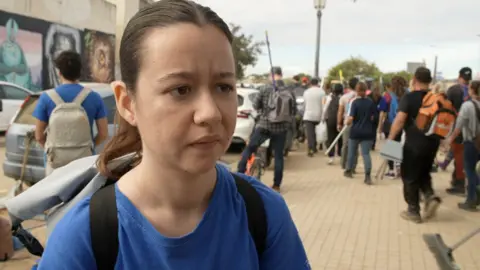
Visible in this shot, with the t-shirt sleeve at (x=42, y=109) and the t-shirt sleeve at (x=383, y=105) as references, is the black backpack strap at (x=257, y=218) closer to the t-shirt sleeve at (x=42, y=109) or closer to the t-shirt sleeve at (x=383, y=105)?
the t-shirt sleeve at (x=42, y=109)

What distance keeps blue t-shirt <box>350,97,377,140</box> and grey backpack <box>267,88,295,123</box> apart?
62.2 inches

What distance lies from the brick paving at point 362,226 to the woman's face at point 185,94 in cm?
358

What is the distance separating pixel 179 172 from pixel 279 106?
6.12 meters

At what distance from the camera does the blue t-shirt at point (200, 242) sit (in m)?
1.20

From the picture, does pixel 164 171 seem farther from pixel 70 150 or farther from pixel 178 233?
pixel 70 150

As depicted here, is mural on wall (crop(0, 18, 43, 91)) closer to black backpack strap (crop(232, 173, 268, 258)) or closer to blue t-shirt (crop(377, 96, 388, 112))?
blue t-shirt (crop(377, 96, 388, 112))

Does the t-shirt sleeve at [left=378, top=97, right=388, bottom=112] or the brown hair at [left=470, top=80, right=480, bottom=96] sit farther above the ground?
the brown hair at [left=470, top=80, right=480, bottom=96]

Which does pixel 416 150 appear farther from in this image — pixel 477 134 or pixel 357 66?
pixel 357 66

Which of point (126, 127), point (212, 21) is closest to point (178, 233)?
point (126, 127)

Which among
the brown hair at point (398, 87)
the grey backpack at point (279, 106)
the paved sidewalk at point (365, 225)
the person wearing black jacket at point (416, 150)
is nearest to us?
the paved sidewalk at point (365, 225)

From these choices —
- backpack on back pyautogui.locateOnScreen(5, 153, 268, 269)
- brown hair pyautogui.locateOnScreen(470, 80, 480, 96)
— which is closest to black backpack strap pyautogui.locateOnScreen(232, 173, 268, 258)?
backpack on back pyautogui.locateOnScreen(5, 153, 268, 269)

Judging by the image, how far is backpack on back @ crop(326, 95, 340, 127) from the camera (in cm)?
1105

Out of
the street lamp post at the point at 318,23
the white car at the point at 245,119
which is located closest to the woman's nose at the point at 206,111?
the white car at the point at 245,119

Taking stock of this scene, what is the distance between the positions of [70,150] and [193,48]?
136 inches
